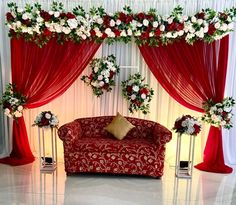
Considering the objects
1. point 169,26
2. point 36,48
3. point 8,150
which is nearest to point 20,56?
point 36,48

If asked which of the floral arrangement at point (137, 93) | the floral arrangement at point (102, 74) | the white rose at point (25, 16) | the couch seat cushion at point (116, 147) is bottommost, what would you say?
the couch seat cushion at point (116, 147)

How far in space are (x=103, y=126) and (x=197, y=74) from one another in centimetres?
170

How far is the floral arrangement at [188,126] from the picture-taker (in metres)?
4.00

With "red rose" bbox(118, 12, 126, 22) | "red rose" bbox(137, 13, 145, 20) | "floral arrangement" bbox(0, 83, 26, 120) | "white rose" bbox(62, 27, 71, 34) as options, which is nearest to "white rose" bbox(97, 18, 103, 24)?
"red rose" bbox(118, 12, 126, 22)

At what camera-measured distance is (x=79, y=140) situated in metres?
4.23

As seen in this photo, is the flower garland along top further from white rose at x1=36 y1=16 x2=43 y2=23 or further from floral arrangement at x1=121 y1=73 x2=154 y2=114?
floral arrangement at x1=121 y1=73 x2=154 y2=114

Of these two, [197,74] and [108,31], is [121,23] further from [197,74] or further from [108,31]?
[197,74]

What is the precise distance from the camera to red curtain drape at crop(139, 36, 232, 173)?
440 cm

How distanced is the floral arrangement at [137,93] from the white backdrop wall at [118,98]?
20 cm

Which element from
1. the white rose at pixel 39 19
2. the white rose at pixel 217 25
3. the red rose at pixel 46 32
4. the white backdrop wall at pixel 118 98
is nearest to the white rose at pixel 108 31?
the white backdrop wall at pixel 118 98

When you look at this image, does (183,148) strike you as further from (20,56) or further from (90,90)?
(20,56)

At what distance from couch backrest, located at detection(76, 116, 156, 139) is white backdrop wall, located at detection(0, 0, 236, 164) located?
0.25 meters

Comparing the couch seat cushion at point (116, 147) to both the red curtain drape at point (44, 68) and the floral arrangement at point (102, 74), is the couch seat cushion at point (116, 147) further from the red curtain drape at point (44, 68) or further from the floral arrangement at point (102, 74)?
the red curtain drape at point (44, 68)

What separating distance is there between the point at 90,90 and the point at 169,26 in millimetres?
1672
